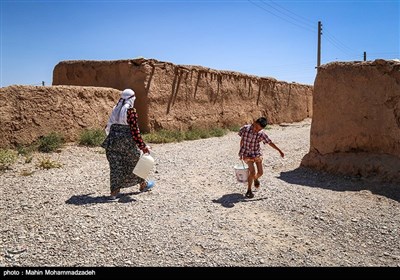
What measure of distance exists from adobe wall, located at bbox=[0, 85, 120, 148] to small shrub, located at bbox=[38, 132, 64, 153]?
0.55 feet

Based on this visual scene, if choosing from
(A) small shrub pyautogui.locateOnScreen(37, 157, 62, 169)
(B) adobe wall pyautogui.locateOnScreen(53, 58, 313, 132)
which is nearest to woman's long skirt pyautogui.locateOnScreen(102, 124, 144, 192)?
(A) small shrub pyautogui.locateOnScreen(37, 157, 62, 169)

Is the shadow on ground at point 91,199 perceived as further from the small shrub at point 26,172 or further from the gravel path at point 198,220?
the small shrub at point 26,172

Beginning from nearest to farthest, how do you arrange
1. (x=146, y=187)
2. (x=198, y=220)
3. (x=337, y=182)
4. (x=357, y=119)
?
1. (x=198, y=220)
2. (x=146, y=187)
3. (x=337, y=182)
4. (x=357, y=119)

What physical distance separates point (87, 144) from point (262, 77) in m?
9.69

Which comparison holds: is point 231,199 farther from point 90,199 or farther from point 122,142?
point 90,199

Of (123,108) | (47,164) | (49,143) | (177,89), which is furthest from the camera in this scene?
(177,89)

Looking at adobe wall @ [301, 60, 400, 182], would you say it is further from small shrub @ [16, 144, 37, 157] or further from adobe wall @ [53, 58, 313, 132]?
small shrub @ [16, 144, 37, 157]

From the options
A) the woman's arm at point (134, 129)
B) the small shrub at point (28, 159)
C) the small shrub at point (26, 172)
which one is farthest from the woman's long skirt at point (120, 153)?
the small shrub at point (28, 159)

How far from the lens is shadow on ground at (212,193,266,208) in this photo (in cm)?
483

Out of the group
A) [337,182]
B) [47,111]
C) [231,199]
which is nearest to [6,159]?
[47,111]

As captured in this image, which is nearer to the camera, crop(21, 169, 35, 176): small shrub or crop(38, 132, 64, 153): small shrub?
crop(21, 169, 35, 176): small shrub

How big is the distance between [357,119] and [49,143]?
20.7 ft

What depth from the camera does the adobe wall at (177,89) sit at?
10.9 meters

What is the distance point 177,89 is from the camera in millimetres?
11820
